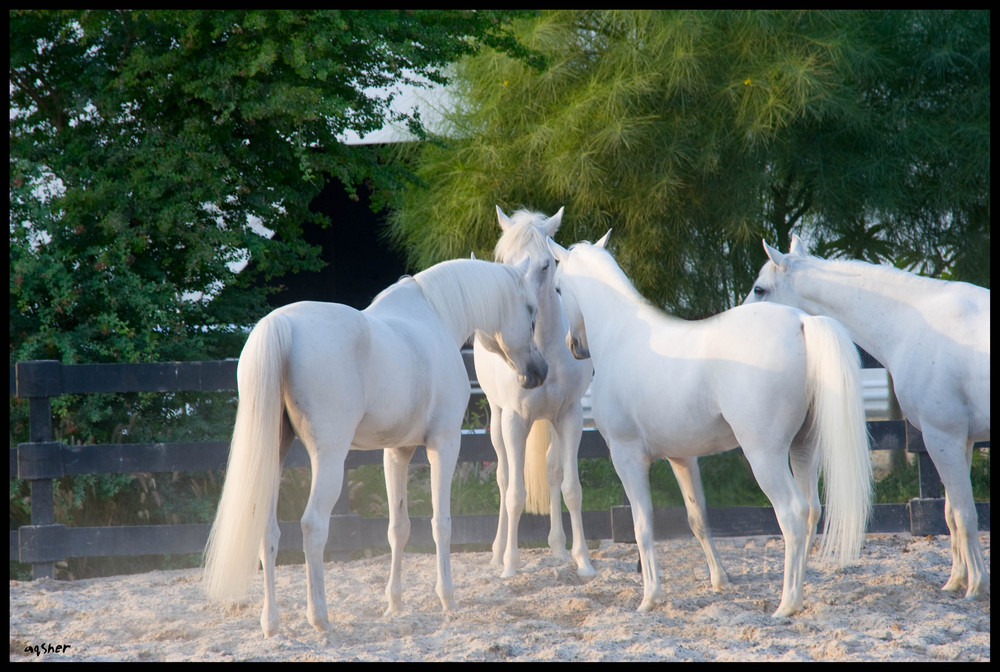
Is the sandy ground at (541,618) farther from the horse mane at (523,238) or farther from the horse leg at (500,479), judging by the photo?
the horse mane at (523,238)

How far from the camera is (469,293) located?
392cm

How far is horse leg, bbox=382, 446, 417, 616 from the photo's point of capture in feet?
11.8

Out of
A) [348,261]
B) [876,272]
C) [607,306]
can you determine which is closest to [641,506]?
[607,306]

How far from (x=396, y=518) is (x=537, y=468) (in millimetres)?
1419

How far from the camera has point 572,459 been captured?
454 cm

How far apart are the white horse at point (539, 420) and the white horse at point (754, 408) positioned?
0.78 meters

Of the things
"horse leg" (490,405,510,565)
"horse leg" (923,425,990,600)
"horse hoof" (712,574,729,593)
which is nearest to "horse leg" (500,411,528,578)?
"horse leg" (490,405,510,565)

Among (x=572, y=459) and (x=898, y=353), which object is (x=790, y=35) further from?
(x=572, y=459)

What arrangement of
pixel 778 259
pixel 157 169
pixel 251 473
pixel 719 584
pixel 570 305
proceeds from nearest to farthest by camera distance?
1. pixel 251 473
2. pixel 719 584
3. pixel 778 259
4. pixel 570 305
5. pixel 157 169

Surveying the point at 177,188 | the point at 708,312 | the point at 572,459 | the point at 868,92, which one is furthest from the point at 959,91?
the point at 177,188

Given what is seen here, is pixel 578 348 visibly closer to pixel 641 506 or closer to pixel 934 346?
pixel 641 506

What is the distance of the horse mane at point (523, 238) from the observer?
15.3 feet

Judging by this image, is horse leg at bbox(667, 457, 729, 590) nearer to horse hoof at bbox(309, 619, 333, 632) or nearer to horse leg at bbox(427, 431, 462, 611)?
horse leg at bbox(427, 431, 462, 611)

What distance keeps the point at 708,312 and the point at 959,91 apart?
2448mm
